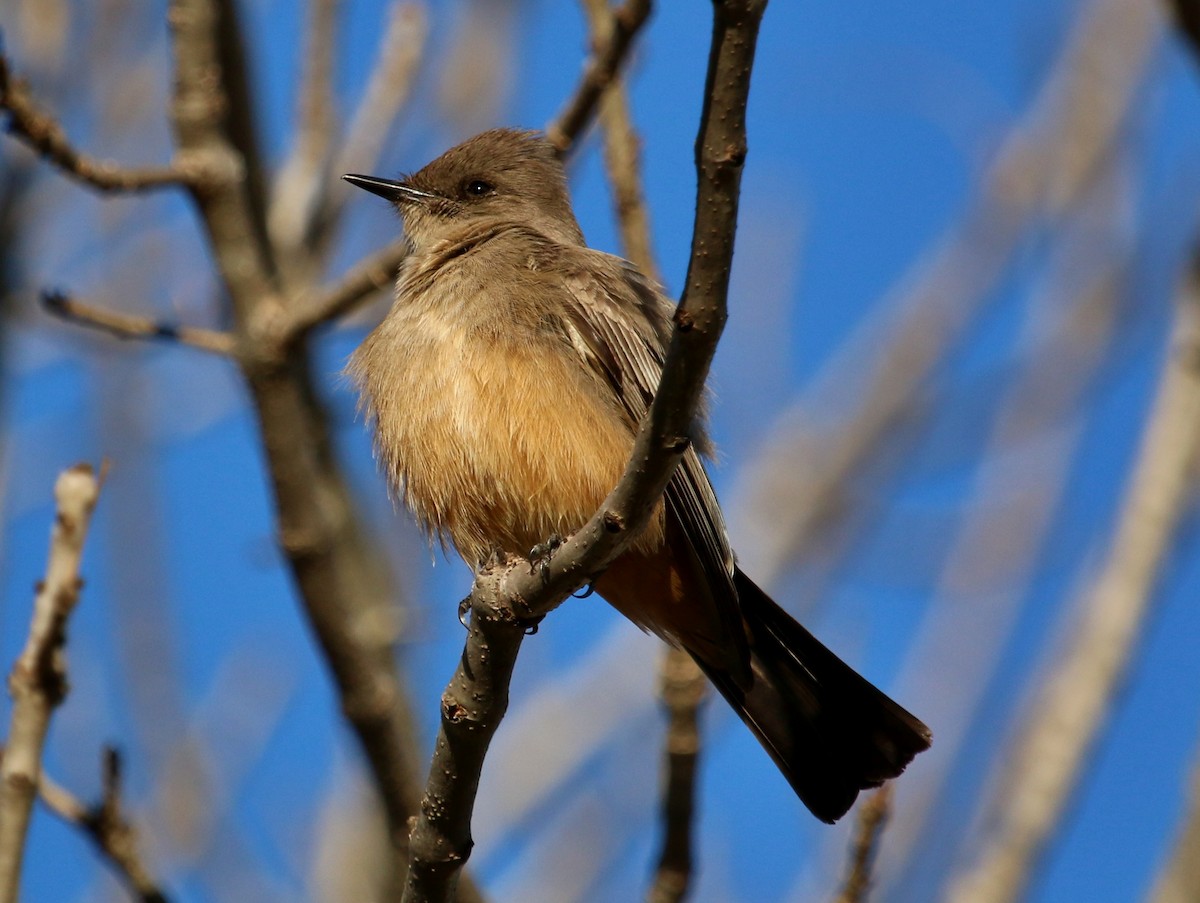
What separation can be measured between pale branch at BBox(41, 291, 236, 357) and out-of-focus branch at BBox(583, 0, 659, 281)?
167 cm

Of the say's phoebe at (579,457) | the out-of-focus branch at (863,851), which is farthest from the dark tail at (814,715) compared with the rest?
the out-of-focus branch at (863,851)

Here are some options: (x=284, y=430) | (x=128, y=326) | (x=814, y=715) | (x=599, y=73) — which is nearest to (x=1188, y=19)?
(x=599, y=73)

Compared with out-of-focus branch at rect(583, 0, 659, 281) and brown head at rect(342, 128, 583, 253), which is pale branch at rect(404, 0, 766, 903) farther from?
brown head at rect(342, 128, 583, 253)

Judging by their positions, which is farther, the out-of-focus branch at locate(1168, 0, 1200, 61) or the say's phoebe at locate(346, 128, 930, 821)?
the out-of-focus branch at locate(1168, 0, 1200, 61)

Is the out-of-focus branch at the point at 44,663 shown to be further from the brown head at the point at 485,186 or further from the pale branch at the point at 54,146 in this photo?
the brown head at the point at 485,186

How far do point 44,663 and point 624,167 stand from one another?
122 inches

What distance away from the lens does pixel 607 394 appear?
5.27 meters

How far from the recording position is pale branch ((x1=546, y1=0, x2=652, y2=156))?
560 cm

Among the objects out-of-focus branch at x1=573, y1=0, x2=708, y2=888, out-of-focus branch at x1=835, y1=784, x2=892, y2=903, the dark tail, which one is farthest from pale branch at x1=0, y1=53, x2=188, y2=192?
out-of-focus branch at x1=835, y1=784, x2=892, y2=903

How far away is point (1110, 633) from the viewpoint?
635cm

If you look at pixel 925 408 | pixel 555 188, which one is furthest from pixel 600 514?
pixel 925 408

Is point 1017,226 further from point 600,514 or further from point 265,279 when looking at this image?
point 600,514

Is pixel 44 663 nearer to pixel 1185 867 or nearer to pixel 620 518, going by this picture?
pixel 620 518

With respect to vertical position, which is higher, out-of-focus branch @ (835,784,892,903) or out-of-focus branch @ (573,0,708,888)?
out-of-focus branch @ (573,0,708,888)
